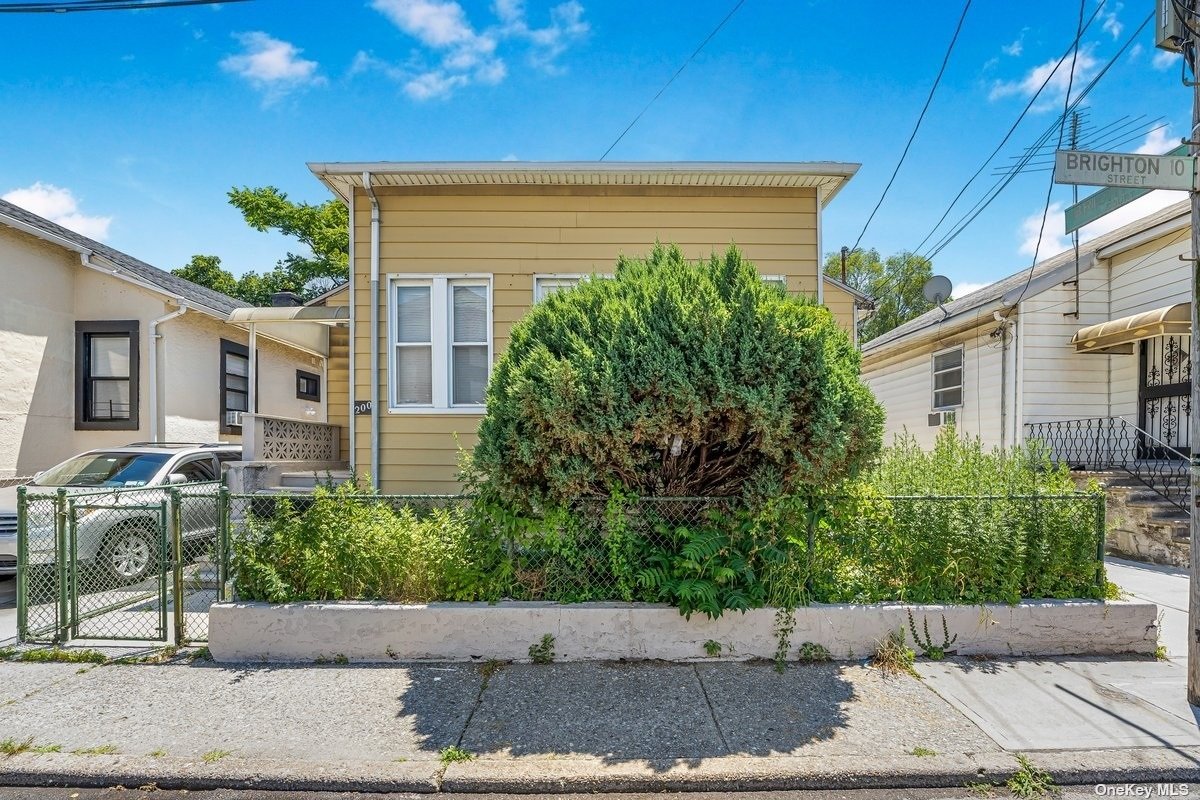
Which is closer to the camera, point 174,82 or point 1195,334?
point 1195,334

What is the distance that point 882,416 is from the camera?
3.89 metres

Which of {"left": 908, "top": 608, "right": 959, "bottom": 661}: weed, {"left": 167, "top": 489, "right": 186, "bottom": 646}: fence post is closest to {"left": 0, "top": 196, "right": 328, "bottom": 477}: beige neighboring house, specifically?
{"left": 167, "top": 489, "right": 186, "bottom": 646}: fence post

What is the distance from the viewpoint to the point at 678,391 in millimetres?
3627

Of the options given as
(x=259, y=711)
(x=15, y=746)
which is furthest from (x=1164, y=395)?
(x=15, y=746)

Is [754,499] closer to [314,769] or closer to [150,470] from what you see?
[314,769]

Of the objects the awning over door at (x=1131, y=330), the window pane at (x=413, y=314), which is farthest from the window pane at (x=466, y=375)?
the awning over door at (x=1131, y=330)

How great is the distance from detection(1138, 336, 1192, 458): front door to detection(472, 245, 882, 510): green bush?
738cm

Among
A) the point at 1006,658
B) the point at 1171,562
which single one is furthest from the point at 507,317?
the point at 1171,562

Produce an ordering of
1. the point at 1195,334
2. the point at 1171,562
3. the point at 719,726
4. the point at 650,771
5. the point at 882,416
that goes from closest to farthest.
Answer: the point at 650,771, the point at 719,726, the point at 1195,334, the point at 882,416, the point at 1171,562

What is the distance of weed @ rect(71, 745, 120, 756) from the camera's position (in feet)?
9.79

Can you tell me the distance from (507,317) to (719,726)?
484cm

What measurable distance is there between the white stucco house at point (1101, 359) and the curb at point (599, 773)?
5555mm

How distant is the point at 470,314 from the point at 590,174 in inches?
84.5

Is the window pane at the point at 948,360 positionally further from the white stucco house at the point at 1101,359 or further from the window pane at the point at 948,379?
the white stucco house at the point at 1101,359
